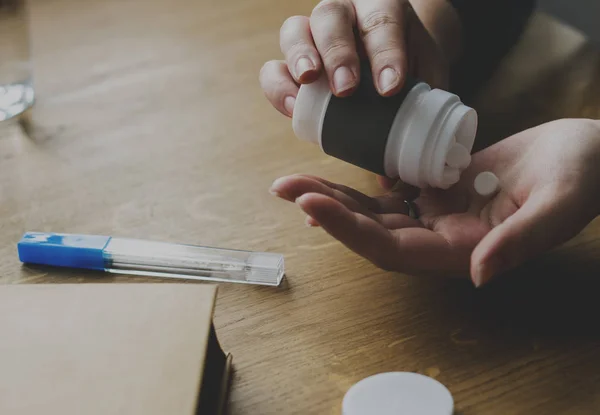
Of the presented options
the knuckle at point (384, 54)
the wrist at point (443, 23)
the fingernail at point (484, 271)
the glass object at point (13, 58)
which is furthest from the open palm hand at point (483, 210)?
the glass object at point (13, 58)

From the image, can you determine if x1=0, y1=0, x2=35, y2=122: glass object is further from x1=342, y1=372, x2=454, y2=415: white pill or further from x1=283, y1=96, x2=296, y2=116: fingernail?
x1=342, y1=372, x2=454, y2=415: white pill

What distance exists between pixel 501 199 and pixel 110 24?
66cm

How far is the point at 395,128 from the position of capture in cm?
→ 55

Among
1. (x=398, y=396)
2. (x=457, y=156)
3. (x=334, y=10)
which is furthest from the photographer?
(x=334, y=10)

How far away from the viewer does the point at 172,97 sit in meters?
0.88

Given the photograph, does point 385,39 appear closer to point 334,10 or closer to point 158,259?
point 334,10

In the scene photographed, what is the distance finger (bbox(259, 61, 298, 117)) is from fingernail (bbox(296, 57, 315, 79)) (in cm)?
7

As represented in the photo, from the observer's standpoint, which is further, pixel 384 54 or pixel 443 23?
pixel 443 23

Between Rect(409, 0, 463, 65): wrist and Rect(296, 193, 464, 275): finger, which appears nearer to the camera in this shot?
Rect(296, 193, 464, 275): finger

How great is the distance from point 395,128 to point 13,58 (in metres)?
0.52

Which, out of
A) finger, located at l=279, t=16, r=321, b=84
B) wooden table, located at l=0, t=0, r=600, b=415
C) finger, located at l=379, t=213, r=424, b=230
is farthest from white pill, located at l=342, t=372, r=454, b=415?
finger, located at l=279, t=16, r=321, b=84

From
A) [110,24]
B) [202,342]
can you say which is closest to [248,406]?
[202,342]

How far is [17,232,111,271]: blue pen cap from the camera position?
0.62 m

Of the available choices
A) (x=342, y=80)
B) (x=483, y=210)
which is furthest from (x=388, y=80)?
(x=483, y=210)
